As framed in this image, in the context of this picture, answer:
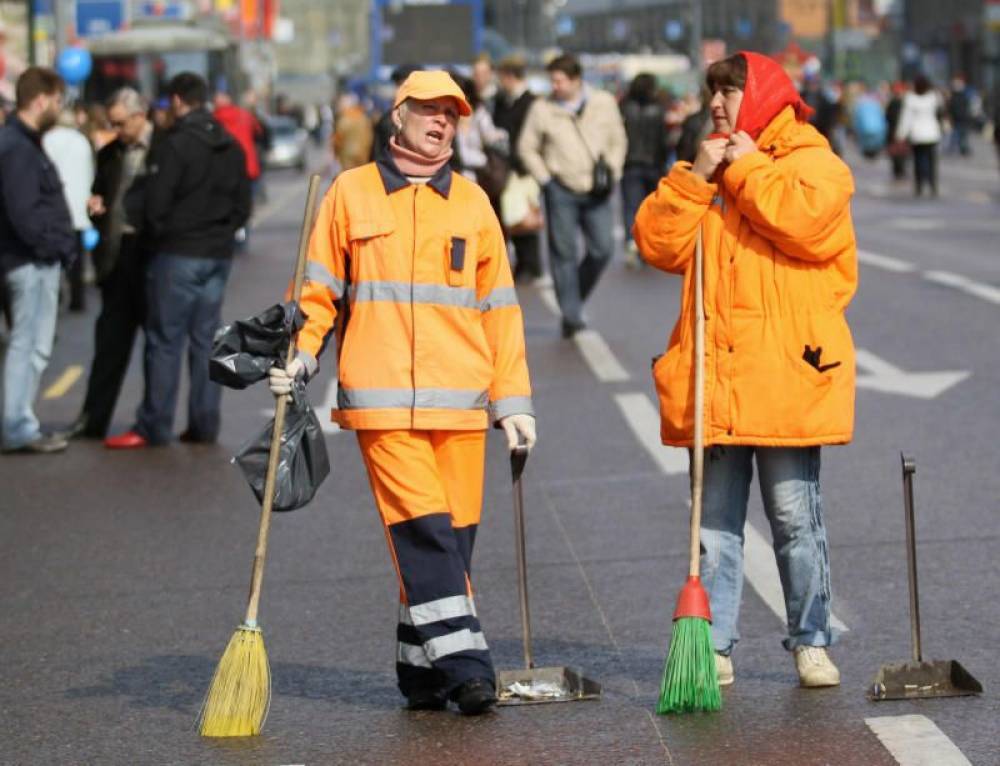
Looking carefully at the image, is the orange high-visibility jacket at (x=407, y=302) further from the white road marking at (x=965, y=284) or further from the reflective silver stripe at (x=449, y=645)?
the white road marking at (x=965, y=284)

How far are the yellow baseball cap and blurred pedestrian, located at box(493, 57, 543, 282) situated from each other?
455 inches

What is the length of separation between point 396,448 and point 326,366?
31.8ft

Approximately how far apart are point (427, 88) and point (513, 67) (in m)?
14.5

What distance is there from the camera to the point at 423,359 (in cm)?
630

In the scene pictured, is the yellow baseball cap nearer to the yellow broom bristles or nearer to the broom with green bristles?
the broom with green bristles

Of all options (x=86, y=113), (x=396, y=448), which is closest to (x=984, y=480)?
(x=396, y=448)

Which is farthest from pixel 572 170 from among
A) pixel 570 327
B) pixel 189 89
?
pixel 189 89

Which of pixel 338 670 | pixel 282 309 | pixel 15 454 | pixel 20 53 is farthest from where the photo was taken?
pixel 20 53

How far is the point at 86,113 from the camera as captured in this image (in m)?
21.4

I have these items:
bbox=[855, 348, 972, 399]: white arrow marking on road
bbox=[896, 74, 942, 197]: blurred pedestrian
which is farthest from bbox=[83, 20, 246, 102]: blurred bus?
bbox=[855, 348, 972, 399]: white arrow marking on road

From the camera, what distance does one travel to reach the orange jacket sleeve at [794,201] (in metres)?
6.25

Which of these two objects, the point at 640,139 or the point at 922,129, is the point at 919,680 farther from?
the point at 922,129

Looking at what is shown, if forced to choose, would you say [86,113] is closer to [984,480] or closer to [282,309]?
[984,480]

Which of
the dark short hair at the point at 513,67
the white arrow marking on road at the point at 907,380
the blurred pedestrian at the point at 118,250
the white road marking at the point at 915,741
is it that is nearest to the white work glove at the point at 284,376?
the white road marking at the point at 915,741
